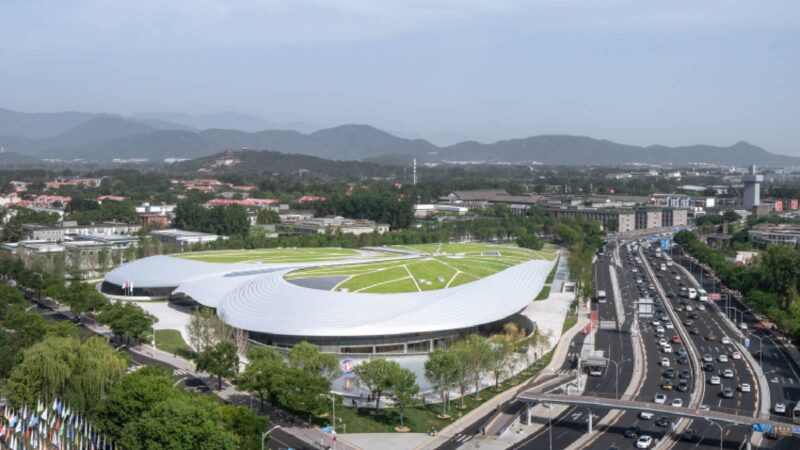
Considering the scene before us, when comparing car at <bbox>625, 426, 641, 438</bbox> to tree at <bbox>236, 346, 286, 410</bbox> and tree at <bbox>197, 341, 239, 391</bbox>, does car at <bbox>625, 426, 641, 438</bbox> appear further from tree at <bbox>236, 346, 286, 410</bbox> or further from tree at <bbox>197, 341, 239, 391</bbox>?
tree at <bbox>197, 341, 239, 391</bbox>

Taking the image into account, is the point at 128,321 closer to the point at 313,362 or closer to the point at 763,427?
the point at 313,362

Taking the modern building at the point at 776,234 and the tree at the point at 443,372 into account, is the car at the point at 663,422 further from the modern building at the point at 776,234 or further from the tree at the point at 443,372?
the modern building at the point at 776,234

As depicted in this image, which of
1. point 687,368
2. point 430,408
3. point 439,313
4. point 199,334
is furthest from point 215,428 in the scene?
point 687,368

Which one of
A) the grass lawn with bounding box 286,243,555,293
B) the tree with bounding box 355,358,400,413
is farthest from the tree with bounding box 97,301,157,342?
the tree with bounding box 355,358,400,413

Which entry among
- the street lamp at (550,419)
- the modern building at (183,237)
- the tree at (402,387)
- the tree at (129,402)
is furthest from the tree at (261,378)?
the modern building at (183,237)

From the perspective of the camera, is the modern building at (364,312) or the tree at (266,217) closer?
the modern building at (364,312)

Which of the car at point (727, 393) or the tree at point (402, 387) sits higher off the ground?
the tree at point (402, 387)
